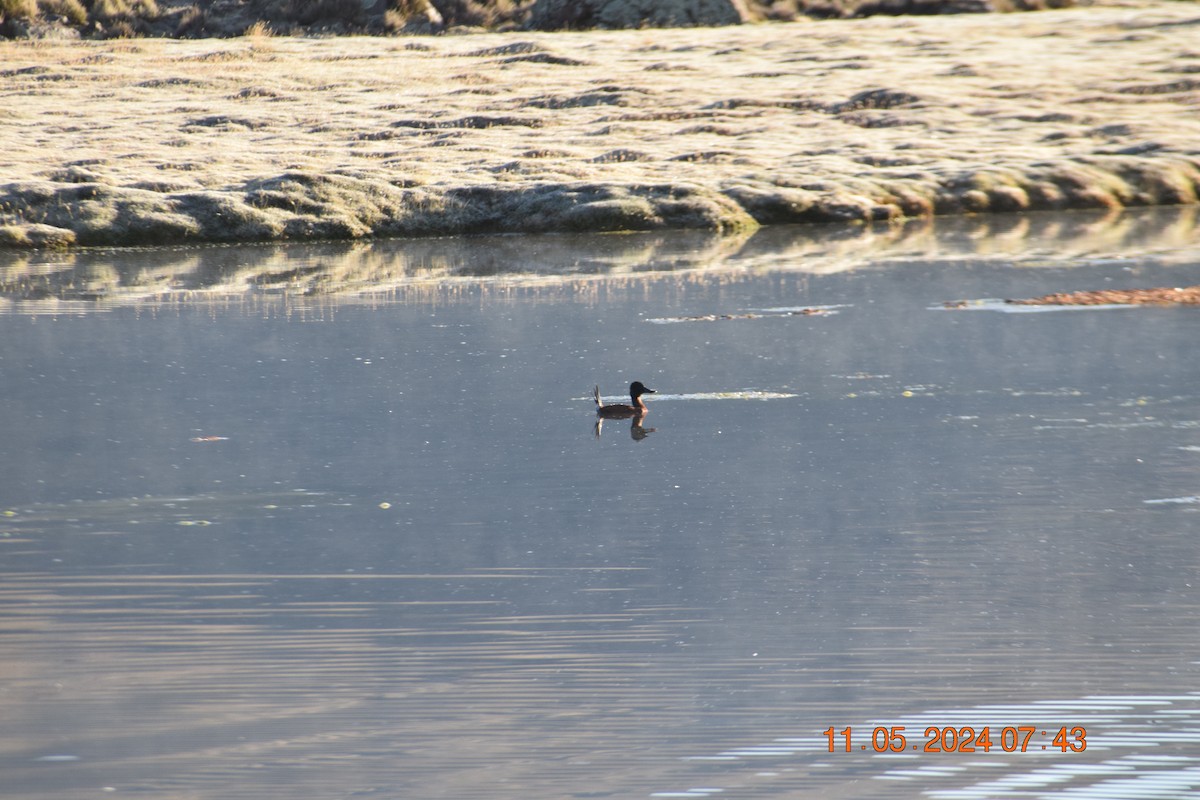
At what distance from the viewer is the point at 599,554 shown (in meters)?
6.84

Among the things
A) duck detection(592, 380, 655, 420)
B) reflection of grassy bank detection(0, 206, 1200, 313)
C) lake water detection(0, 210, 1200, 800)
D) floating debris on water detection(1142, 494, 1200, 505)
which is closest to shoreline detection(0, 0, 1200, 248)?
reflection of grassy bank detection(0, 206, 1200, 313)

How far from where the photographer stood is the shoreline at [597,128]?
22.0 metres

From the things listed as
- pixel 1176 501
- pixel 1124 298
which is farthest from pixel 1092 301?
pixel 1176 501

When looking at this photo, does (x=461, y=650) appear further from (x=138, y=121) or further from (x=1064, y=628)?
(x=138, y=121)

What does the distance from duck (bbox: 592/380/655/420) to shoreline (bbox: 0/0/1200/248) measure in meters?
12.2

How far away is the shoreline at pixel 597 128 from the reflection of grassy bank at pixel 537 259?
3.20ft

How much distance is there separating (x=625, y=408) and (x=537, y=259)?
8917 millimetres

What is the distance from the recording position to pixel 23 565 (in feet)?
22.6

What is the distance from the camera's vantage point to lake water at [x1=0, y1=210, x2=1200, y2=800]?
4.85m

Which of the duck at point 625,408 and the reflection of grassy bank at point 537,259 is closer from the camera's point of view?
the duck at point 625,408
